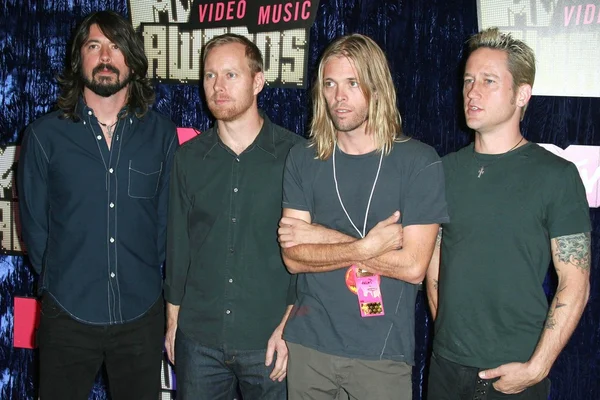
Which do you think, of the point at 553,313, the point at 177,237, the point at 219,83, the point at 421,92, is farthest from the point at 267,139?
the point at 553,313

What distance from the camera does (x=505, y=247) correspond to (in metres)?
2.30

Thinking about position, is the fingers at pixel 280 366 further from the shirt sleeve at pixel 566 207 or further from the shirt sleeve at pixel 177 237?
the shirt sleeve at pixel 566 207

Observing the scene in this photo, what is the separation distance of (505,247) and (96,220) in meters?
1.67

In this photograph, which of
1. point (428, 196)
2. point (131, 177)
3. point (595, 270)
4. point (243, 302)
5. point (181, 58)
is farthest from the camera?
point (181, 58)

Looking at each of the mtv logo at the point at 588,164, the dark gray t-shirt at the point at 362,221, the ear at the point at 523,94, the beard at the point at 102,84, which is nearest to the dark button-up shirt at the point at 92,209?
the beard at the point at 102,84

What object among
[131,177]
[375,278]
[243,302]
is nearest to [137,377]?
[243,302]

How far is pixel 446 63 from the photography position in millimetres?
3115

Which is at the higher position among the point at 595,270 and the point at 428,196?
the point at 428,196

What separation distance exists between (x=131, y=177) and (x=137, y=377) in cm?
89

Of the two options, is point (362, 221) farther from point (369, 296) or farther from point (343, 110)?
point (343, 110)

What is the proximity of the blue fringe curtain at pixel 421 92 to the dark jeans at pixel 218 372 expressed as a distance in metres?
1.03

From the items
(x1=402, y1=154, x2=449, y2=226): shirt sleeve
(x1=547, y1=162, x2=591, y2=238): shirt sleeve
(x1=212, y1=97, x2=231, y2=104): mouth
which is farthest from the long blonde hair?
(x1=547, y1=162, x2=591, y2=238): shirt sleeve

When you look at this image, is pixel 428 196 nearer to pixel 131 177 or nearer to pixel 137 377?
pixel 131 177

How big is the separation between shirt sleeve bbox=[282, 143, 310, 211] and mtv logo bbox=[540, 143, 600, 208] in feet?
4.35
